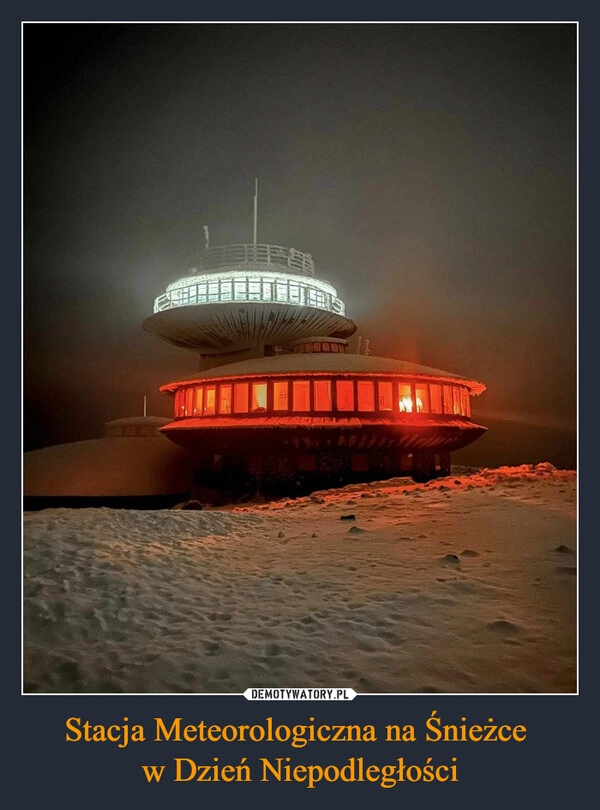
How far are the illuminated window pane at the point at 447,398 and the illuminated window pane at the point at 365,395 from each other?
3.18 metres

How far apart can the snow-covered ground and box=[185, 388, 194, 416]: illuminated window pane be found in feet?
35.5

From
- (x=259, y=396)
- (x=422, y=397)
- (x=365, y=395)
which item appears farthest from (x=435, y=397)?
(x=259, y=396)

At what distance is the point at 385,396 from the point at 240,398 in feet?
17.0

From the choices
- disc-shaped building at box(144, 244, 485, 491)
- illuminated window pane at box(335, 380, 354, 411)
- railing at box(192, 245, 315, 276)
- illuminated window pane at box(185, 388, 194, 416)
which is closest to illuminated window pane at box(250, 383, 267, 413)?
disc-shaped building at box(144, 244, 485, 491)

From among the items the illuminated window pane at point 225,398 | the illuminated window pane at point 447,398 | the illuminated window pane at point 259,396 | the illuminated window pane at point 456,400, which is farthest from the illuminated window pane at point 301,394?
the illuminated window pane at point 456,400

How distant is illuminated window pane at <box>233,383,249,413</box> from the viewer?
17500 mm

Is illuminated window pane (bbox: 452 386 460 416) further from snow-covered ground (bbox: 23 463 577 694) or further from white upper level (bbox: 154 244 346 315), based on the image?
snow-covered ground (bbox: 23 463 577 694)

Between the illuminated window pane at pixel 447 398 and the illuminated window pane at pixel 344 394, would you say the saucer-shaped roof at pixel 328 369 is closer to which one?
the illuminated window pane at pixel 447 398

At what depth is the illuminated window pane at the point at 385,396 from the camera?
1678cm

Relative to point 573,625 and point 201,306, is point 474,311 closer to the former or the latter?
point 573,625

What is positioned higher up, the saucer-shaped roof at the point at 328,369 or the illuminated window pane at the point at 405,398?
the saucer-shaped roof at the point at 328,369

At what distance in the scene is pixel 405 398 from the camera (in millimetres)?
17203

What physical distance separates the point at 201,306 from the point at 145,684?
1952 cm

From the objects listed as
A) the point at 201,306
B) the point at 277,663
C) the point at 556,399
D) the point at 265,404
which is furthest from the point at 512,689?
the point at 201,306
